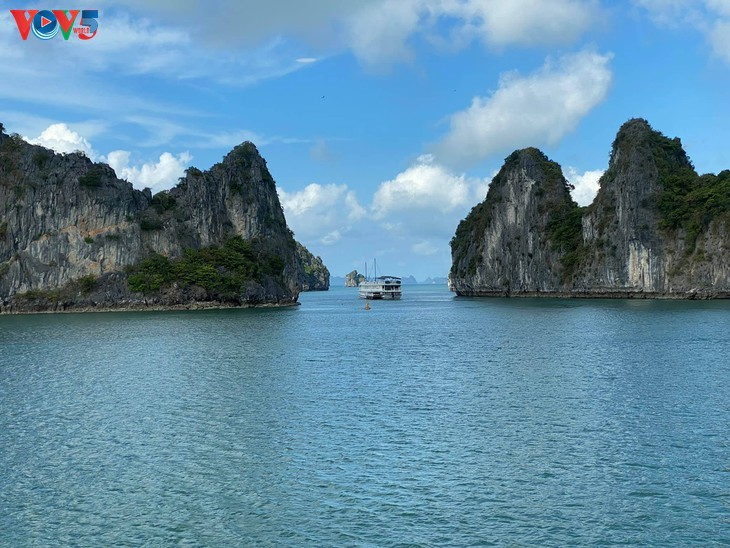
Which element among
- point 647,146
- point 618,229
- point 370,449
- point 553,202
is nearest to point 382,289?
point 553,202

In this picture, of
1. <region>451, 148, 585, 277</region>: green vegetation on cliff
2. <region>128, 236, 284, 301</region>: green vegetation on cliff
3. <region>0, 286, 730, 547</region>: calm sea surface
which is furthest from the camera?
<region>451, 148, 585, 277</region>: green vegetation on cliff

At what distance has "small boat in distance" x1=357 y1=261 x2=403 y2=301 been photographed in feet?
592

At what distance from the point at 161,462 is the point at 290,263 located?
135 m

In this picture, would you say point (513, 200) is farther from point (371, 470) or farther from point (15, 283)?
point (371, 470)

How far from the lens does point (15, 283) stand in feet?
415

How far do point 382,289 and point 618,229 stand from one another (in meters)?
61.9

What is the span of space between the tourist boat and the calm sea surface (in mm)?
126475

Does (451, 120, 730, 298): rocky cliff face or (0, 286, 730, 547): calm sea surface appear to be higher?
(451, 120, 730, 298): rocky cliff face

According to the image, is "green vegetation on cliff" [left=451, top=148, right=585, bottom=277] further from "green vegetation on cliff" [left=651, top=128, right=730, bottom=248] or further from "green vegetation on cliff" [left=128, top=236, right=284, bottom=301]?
"green vegetation on cliff" [left=128, top=236, right=284, bottom=301]

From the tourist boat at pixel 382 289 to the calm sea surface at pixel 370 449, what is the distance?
415ft

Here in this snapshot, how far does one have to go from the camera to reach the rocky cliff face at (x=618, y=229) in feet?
427

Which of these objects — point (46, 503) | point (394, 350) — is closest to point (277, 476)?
point (46, 503)

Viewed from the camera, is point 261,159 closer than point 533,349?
No

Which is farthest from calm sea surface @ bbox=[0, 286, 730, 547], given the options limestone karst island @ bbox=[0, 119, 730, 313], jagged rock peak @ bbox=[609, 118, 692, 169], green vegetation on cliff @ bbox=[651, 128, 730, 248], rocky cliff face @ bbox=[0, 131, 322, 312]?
jagged rock peak @ bbox=[609, 118, 692, 169]
